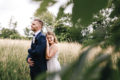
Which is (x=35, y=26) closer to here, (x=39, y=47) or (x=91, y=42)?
(x=39, y=47)

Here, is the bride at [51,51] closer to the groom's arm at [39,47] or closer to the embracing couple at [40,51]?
the embracing couple at [40,51]

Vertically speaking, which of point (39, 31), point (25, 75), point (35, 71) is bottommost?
point (25, 75)

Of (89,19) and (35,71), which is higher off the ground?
(89,19)

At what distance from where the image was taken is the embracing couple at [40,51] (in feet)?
11.5

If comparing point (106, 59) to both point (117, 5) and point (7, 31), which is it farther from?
point (7, 31)

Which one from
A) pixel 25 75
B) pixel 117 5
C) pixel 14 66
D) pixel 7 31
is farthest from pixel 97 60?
pixel 7 31

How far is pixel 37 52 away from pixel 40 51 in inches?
2.0

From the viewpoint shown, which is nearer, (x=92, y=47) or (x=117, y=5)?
(x=92, y=47)

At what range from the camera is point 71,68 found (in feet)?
1.12

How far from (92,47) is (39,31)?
3334 millimetres

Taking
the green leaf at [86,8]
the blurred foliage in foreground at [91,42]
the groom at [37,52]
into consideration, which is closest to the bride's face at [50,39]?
the groom at [37,52]

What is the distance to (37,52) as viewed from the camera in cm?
346

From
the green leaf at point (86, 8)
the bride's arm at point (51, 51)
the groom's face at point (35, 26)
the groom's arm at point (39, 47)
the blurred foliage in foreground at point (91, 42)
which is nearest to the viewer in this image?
the blurred foliage in foreground at point (91, 42)

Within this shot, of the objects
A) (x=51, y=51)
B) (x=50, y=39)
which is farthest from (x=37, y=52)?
(x=50, y=39)
